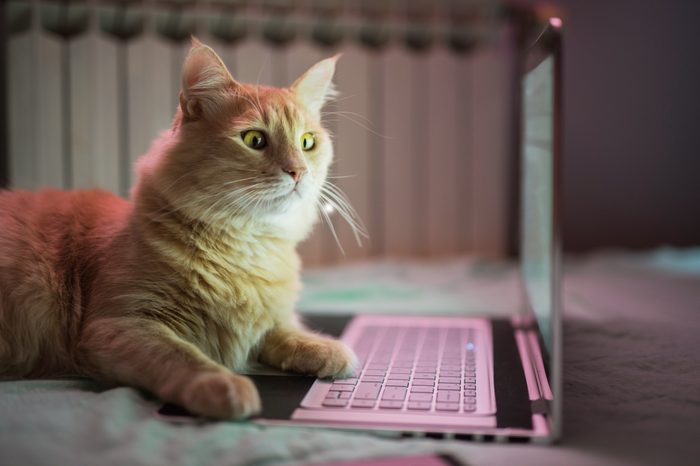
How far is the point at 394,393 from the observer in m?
1.02

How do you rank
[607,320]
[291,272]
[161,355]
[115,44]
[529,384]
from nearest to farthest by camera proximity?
1. [161,355]
2. [529,384]
3. [291,272]
4. [607,320]
5. [115,44]

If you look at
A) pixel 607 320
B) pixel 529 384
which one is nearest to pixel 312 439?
pixel 529 384

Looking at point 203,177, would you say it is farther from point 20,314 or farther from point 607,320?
point 607,320

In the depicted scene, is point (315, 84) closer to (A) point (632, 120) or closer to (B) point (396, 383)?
(B) point (396, 383)

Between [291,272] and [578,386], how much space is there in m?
0.51

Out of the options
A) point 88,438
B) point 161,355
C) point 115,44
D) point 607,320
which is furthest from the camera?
point 115,44

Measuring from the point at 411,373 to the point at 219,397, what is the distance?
360mm

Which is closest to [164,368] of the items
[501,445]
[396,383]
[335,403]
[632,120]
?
[335,403]

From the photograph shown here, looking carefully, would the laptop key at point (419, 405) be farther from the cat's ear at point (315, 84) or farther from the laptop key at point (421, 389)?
the cat's ear at point (315, 84)

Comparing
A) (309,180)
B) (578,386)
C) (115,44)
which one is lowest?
(578,386)

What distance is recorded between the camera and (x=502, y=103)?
2508 mm

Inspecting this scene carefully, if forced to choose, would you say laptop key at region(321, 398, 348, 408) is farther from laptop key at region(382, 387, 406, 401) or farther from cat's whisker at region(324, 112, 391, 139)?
cat's whisker at region(324, 112, 391, 139)

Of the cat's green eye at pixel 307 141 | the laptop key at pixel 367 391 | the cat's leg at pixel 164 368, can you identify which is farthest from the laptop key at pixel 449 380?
the cat's green eye at pixel 307 141

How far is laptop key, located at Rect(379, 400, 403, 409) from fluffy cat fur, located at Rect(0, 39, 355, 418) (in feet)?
0.44
